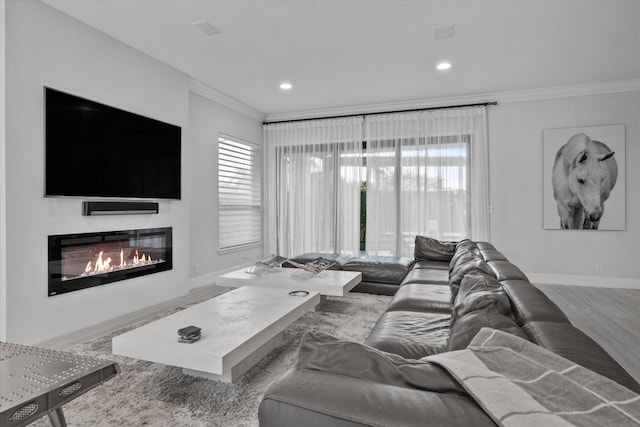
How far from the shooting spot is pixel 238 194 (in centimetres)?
579

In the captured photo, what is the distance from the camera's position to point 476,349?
2.91ft

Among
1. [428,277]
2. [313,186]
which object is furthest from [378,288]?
[313,186]

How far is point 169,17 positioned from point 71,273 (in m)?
2.42

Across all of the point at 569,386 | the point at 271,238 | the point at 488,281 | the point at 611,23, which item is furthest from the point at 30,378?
the point at 271,238

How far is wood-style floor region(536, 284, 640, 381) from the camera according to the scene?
8.80ft

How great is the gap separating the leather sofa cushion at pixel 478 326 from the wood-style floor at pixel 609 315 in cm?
193

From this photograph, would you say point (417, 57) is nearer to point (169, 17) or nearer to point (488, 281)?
point (169, 17)

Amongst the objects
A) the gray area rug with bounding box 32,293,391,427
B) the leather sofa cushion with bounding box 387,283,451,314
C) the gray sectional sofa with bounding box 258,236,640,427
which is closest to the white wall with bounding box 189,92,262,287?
the gray area rug with bounding box 32,293,391,427

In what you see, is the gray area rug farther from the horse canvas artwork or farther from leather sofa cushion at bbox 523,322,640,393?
the horse canvas artwork

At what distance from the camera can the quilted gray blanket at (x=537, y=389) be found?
0.62 metres

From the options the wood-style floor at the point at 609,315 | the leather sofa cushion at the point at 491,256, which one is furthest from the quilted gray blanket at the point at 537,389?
the wood-style floor at the point at 609,315

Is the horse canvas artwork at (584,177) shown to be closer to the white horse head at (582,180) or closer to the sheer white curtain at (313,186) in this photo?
the white horse head at (582,180)

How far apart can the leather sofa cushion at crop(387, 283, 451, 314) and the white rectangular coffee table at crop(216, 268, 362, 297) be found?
62 centimetres

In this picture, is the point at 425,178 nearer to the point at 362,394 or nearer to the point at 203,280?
the point at 203,280
